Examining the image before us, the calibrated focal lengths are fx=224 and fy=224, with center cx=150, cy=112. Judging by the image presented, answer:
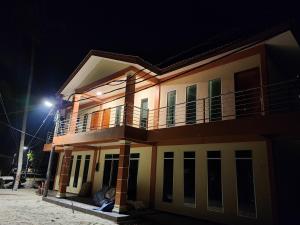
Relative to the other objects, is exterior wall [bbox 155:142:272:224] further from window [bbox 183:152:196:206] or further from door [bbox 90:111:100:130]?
door [bbox 90:111:100:130]

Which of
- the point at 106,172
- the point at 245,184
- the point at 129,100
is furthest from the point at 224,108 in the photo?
the point at 106,172

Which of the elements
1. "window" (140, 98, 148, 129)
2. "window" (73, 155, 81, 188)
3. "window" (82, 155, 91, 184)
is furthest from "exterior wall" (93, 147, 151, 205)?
"window" (73, 155, 81, 188)

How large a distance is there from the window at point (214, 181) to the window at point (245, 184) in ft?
2.48

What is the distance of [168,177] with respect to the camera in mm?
10992

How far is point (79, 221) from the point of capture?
28.3 ft

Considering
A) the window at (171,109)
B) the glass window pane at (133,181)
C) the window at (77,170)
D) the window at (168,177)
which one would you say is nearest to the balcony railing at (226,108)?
the window at (171,109)

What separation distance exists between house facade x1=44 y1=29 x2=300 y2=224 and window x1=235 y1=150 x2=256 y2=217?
35 mm

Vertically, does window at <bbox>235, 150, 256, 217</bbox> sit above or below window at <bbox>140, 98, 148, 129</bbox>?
below

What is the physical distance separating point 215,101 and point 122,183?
5.50 meters

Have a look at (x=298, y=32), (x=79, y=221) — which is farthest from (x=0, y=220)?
(x=298, y=32)

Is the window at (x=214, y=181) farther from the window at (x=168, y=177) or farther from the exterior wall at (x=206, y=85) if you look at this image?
the window at (x=168, y=177)

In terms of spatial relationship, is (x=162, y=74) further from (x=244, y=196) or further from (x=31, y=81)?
(x=31, y=81)

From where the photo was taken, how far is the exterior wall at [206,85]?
9.41m

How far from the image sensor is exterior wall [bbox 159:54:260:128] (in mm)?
9414
